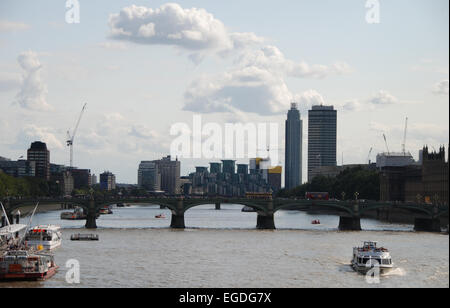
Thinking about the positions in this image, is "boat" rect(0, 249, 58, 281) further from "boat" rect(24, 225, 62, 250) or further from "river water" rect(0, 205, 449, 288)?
"boat" rect(24, 225, 62, 250)

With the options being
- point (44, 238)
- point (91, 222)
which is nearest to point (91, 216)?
point (91, 222)

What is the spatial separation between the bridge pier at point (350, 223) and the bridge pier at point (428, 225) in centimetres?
935

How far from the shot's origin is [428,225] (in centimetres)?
14350

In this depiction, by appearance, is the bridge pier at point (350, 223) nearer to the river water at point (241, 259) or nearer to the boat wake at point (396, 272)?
the river water at point (241, 259)

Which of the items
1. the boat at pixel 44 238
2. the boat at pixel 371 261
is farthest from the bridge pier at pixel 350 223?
the boat at pixel 371 261

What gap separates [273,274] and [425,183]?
108549 mm

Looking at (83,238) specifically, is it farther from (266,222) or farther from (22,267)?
(22,267)

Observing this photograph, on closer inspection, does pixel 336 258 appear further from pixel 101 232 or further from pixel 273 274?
pixel 101 232

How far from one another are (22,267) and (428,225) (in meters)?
84.0

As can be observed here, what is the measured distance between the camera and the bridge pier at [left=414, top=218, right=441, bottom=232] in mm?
140325

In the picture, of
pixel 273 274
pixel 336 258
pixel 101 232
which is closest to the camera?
pixel 273 274

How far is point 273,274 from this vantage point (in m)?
82.1

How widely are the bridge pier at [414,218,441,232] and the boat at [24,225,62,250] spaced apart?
198 feet
